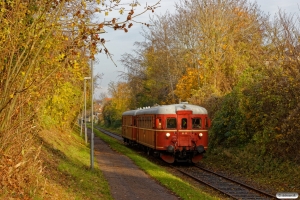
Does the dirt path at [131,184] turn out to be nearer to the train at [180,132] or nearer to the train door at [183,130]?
the train at [180,132]

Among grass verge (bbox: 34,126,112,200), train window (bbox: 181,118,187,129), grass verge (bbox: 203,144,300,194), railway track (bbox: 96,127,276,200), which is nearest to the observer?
grass verge (bbox: 34,126,112,200)

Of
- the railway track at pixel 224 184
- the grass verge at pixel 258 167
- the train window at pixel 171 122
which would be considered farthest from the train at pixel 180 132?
the grass verge at pixel 258 167

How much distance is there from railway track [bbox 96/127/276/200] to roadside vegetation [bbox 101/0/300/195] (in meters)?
1.16

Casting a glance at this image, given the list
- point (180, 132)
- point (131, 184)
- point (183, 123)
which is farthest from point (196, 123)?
point (131, 184)

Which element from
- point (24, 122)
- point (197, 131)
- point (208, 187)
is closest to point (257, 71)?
point (197, 131)

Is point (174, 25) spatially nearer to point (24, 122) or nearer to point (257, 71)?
point (257, 71)

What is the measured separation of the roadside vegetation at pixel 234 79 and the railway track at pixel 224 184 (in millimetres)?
1159

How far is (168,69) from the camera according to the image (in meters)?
42.4

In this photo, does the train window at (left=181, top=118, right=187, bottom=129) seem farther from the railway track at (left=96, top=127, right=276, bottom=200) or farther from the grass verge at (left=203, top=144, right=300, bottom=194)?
the grass verge at (left=203, top=144, right=300, bottom=194)

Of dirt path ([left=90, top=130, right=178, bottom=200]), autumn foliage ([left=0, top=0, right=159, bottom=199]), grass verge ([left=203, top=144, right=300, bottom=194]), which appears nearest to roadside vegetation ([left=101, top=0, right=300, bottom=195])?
grass verge ([left=203, top=144, right=300, bottom=194])

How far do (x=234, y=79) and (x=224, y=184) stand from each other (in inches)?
742

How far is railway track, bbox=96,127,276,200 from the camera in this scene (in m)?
15.0

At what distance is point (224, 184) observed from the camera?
1783 cm

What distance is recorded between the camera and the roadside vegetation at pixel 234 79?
19.5 m
